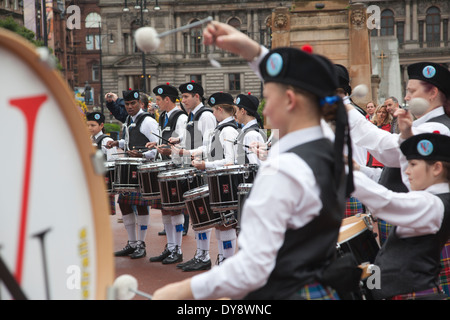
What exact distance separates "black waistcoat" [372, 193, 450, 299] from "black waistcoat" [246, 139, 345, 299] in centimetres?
118

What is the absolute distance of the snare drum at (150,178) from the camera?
7.34m

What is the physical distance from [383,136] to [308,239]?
78.8 inches

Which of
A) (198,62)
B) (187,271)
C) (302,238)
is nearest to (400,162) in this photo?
(302,238)

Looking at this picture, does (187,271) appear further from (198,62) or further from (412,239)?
(198,62)

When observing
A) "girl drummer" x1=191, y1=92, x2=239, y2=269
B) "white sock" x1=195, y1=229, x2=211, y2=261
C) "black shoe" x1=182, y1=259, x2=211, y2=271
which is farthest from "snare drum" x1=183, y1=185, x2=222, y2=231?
"black shoe" x1=182, y1=259, x2=211, y2=271

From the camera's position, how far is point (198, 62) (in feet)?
229

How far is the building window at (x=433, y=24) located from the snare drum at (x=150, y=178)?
67253 mm

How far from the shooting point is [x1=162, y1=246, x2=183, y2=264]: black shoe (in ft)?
24.7

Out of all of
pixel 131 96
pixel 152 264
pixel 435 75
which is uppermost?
pixel 131 96

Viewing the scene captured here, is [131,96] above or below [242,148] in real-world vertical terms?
above

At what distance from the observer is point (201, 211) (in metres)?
6.70

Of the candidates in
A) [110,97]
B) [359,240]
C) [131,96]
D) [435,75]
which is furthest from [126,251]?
[435,75]

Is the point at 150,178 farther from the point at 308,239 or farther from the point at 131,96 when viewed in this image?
the point at 308,239
